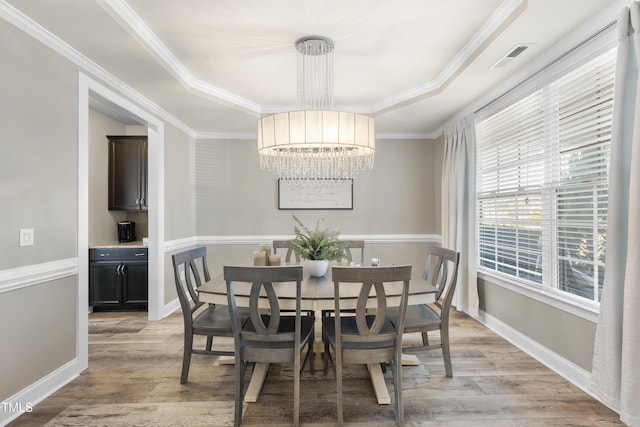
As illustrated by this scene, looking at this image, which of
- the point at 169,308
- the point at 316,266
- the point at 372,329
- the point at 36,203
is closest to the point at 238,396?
the point at 372,329

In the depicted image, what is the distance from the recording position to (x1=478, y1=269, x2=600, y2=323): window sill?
8.01 feet

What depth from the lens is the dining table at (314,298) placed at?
2.26m

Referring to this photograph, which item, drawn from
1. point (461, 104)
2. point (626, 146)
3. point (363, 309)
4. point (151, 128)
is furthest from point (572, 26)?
point (151, 128)

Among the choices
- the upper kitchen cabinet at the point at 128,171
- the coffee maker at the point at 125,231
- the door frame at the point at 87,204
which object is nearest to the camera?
the door frame at the point at 87,204

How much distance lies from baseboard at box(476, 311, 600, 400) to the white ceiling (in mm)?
2301

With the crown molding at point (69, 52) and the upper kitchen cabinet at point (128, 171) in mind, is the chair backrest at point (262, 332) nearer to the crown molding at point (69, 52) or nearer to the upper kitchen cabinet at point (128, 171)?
the crown molding at point (69, 52)

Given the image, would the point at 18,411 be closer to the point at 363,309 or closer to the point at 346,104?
the point at 363,309

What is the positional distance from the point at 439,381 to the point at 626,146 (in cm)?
193

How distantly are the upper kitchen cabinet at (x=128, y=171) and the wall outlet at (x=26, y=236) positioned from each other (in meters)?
2.39

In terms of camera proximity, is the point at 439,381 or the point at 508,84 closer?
the point at 439,381

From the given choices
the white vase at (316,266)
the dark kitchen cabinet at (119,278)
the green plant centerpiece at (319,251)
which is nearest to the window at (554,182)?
the green plant centerpiece at (319,251)

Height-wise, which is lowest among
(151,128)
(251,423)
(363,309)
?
(251,423)

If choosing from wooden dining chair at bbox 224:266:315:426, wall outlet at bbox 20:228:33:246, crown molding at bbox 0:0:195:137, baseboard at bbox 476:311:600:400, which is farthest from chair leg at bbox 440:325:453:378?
crown molding at bbox 0:0:195:137

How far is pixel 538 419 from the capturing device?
2154 mm
